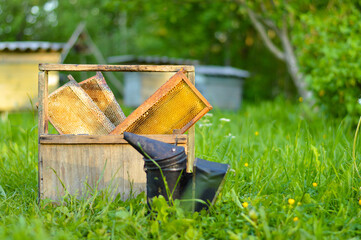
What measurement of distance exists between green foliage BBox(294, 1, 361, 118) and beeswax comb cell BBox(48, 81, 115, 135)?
3492 millimetres

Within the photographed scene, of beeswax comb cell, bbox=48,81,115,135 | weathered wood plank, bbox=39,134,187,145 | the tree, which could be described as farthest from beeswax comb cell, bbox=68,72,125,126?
the tree

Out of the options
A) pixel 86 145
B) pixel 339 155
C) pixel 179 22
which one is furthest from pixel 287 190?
pixel 179 22

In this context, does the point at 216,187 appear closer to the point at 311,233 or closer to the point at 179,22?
the point at 311,233

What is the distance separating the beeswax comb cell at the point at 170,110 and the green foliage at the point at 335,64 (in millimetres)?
3032

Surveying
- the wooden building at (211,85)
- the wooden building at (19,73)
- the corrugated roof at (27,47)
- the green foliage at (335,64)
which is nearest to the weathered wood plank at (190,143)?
the green foliage at (335,64)

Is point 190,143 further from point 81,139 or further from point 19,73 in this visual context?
point 19,73

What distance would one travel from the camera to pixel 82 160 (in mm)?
2691

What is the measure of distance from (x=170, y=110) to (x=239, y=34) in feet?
53.9

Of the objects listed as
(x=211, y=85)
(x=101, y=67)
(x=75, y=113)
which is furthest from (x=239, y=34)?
(x=101, y=67)

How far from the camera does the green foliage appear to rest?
519 centimetres

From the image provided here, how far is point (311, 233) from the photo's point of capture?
86.5 inches

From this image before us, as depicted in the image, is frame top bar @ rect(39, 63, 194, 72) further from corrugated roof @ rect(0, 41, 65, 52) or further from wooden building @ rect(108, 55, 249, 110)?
wooden building @ rect(108, 55, 249, 110)

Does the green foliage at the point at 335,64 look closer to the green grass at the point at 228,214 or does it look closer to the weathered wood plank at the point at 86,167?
the green grass at the point at 228,214

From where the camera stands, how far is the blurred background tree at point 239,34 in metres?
5.45
